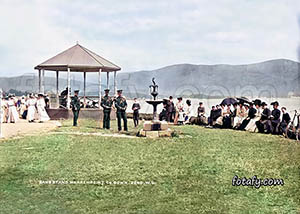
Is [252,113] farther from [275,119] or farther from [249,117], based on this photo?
[275,119]

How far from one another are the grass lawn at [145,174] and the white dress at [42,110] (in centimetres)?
335

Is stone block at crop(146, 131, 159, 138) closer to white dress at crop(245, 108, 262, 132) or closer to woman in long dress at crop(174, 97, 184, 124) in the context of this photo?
white dress at crop(245, 108, 262, 132)

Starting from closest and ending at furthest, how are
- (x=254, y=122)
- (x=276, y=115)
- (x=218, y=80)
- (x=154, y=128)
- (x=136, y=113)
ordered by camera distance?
(x=218, y=80) < (x=154, y=128) < (x=276, y=115) < (x=254, y=122) < (x=136, y=113)

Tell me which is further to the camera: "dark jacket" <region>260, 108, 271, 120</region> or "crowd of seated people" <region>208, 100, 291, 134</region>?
"dark jacket" <region>260, 108, 271, 120</region>

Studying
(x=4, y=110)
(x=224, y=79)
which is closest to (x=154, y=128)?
(x=224, y=79)

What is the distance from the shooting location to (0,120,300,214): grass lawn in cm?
457

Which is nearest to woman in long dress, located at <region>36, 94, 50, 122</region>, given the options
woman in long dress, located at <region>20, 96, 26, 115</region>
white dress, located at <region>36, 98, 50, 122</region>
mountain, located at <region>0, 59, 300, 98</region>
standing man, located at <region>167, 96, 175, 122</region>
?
white dress, located at <region>36, 98, 50, 122</region>

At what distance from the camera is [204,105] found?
1083cm

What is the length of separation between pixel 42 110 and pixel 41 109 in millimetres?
53

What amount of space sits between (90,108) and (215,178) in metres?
5.80

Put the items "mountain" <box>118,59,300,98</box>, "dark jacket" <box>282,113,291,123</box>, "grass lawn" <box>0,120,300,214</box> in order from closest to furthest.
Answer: "grass lawn" <box>0,120,300,214</box>, "mountain" <box>118,59,300,98</box>, "dark jacket" <box>282,113,291,123</box>

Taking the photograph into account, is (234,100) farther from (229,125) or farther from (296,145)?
(296,145)

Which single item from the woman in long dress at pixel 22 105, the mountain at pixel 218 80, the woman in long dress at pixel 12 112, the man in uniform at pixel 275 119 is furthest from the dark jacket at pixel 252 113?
the woman in long dress at pixel 22 105

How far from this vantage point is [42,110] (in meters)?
10.4
